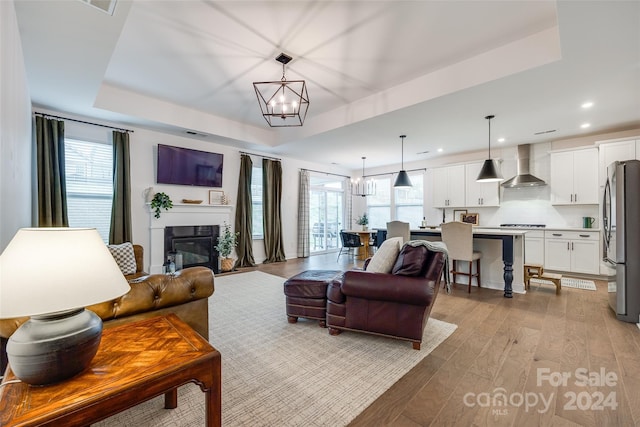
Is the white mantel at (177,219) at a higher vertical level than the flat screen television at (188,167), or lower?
lower

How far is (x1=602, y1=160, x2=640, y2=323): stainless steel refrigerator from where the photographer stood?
9.62 feet

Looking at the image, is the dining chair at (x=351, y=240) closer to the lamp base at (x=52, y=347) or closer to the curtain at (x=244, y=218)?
the curtain at (x=244, y=218)

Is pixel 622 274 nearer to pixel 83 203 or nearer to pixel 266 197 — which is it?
pixel 266 197

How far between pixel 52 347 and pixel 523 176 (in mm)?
6821

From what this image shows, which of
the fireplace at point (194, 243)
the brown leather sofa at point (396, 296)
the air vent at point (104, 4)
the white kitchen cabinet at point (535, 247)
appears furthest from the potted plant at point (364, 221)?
the air vent at point (104, 4)

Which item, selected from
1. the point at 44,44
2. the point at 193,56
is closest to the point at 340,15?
the point at 193,56

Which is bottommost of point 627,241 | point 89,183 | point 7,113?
point 627,241

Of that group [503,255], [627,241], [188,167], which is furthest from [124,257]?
[627,241]

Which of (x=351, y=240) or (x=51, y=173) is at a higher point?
(x=51, y=173)

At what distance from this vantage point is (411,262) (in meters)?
2.39

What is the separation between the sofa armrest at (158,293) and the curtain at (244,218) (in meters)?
4.06

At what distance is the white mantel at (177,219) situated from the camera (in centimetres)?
487

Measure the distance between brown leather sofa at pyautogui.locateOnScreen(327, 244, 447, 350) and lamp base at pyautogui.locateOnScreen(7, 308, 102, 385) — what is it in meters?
1.89

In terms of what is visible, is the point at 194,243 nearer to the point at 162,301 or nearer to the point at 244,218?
the point at 244,218
